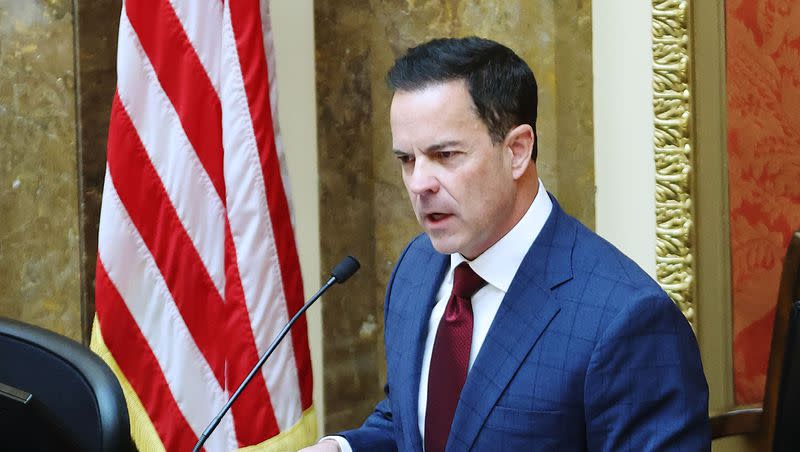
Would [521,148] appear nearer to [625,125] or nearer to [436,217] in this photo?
[436,217]

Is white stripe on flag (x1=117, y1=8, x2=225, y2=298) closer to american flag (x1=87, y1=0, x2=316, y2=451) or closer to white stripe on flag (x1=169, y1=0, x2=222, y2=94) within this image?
american flag (x1=87, y1=0, x2=316, y2=451)

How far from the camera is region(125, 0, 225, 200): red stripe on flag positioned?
8.66ft

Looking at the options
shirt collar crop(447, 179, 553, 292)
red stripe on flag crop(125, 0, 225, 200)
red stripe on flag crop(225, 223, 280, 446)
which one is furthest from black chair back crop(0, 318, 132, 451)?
red stripe on flag crop(125, 0, 225, 200)

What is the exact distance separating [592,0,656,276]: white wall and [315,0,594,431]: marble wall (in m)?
0.03

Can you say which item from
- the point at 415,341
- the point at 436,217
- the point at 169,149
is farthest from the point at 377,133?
the point at 436,217

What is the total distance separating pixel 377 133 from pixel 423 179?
165 centimetres

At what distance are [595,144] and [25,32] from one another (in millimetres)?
1512

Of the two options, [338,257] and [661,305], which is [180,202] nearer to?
[338,257]

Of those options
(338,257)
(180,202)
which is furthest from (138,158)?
(338,257)

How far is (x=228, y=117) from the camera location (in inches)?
103

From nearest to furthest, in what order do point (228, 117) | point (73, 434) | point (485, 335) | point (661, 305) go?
point (73, 434) < point (661, 305) < point (485, 335) < point (228, 117)

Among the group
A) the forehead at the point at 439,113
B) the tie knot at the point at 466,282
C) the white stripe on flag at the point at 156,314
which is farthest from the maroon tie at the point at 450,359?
the white stripe on flag at the point at 156,314

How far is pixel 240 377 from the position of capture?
2594 millimetres

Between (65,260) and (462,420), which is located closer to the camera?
(462,420)
